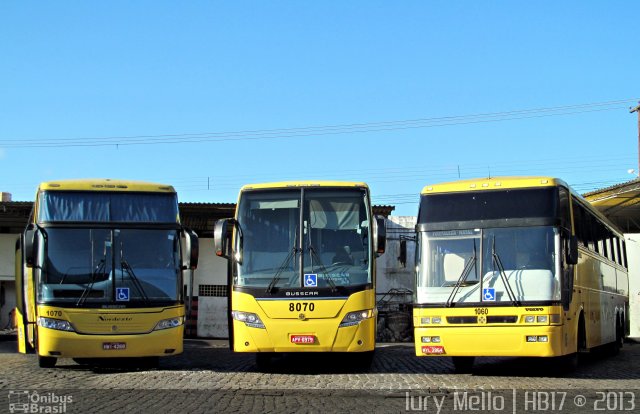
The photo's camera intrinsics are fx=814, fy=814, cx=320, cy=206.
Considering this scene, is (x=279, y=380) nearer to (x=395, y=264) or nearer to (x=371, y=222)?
(x=371, y=222)

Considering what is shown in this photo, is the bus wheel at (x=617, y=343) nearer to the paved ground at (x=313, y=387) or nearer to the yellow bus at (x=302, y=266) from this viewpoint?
the paved ground at (x=313, y=387)

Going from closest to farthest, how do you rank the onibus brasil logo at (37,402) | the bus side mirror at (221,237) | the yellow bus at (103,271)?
the onibus brasil logo at (37,402) → the bus side mirror at (221,237) → the yellow bus at (103,271)

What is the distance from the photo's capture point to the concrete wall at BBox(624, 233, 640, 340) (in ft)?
98.0

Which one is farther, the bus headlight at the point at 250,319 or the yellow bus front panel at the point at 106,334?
the yellow bus front panel at the point at 106,334

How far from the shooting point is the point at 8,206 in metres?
25.9

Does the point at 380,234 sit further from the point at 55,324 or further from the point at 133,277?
the point at 55,324

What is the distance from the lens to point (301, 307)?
13828 mm

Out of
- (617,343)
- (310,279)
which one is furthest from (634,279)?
(310,279)

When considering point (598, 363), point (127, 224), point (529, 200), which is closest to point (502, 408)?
point (529, 200)

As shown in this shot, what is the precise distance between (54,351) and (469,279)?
718 cm

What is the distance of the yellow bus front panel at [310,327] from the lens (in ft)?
45.2

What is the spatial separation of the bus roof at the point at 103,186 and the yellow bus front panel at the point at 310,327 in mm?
3219

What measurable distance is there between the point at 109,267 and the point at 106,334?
1202 mm

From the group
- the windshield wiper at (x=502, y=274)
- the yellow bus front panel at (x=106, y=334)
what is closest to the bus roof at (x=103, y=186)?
the yellow bus front panel at (x=106, y=334)
